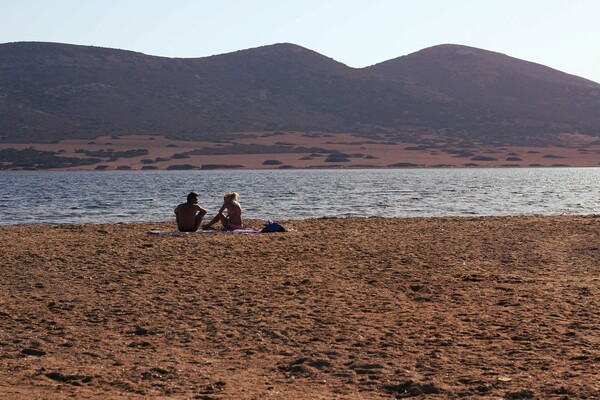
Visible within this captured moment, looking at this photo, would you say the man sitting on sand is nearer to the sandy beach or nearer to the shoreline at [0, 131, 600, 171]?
the sandy beach

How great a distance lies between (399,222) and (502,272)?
38.9 ft

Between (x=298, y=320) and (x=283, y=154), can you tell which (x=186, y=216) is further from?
(x=283, y=154)

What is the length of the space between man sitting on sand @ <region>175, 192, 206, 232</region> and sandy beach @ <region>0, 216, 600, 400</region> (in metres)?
2.75

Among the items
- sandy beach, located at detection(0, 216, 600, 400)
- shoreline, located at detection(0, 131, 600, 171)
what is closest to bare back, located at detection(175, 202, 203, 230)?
sandy beach, located at detection(0, 216, 600, 400)

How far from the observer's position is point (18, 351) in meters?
9.87

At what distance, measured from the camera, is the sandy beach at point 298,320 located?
860 cm

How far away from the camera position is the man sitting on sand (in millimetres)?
21859

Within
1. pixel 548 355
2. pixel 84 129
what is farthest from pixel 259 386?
pixel 84 129

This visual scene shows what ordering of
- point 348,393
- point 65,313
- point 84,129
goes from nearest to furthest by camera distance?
point 348,393 < point 65,313 < point 84,129

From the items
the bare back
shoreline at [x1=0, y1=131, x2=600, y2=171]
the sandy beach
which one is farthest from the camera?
shoreline at [x1=0, y1=131, x2=600, y2=171]

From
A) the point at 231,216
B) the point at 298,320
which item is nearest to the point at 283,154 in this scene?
the point at 231,216

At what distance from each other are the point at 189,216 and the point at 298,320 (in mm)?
11035

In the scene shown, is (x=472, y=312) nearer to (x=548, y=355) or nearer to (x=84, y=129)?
(x=548, y=355)

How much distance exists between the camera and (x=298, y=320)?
37.2 ft
